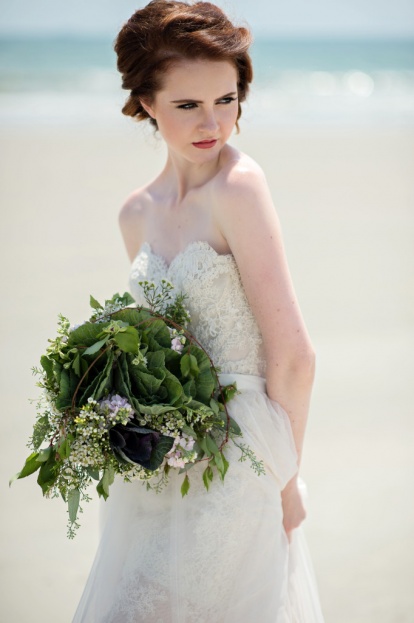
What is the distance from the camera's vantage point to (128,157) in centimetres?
1285

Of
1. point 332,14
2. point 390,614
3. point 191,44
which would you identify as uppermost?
point 332,14

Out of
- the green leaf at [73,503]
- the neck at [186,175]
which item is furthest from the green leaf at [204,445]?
the neck at [186,175]

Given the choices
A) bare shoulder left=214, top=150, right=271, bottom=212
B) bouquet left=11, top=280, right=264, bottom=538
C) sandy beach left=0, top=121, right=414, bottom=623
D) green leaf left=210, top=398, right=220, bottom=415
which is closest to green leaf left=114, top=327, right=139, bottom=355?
bouquet left=11, top=280, right=264, bottom=538

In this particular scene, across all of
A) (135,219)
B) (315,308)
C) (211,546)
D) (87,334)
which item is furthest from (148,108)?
(315,308)

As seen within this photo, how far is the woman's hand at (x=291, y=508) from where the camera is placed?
297cm

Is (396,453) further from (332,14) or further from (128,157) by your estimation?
(332,14)

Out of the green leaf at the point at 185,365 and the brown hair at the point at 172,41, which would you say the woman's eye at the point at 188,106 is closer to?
the brown hair at the point at 172,41

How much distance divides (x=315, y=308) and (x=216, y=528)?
228 inches

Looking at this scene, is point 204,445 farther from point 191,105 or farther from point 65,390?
point 191,105

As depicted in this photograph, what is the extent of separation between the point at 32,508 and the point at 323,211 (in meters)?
6.82

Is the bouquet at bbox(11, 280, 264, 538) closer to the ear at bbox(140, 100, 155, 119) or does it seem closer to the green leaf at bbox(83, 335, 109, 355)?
the green leaf at bbox(83, 335, 109, 355)

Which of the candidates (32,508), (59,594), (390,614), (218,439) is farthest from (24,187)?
(218,439)

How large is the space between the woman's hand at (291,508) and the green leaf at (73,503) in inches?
32.6

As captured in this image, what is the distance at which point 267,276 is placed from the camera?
9.01 feet
